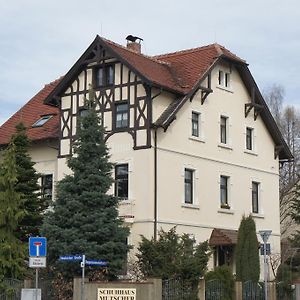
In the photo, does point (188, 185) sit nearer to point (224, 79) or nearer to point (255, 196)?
point (255, 196)

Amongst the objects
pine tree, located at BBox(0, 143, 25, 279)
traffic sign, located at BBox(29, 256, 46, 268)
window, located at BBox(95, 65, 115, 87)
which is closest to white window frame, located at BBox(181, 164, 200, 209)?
window, located at BBox(95, 65, 115, 87)

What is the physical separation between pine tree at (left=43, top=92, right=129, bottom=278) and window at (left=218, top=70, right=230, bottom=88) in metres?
12.9

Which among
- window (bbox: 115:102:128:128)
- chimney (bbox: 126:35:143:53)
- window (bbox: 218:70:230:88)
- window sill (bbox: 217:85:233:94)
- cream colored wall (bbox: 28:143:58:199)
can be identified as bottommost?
cream colored wall (bbox: 28:143:58:199)

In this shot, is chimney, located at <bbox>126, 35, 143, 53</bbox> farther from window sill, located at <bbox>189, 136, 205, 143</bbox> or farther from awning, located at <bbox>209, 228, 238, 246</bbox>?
awning, located at <bbox>209, 228, 238, 246</bbox>

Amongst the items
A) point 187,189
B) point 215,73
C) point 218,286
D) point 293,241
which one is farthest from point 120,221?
point 293,241

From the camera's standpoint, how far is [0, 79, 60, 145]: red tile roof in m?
38.2

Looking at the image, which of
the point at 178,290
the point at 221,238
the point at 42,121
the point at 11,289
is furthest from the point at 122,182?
the point at 178,290

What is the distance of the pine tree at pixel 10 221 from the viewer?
2569 cm

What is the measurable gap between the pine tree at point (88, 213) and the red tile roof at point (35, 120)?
11249 mm

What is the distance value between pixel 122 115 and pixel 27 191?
6450mm

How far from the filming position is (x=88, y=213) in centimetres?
2536

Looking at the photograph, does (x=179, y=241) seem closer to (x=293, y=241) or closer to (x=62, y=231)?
(x=62, y=231)

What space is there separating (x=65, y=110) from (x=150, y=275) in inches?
530

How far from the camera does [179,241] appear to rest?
27188 mm
